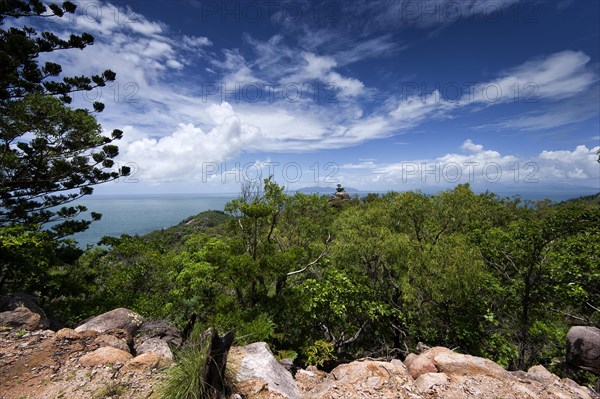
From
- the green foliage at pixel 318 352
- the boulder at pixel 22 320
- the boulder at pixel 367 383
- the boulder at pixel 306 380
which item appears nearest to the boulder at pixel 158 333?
the boulder at pixel 22 320

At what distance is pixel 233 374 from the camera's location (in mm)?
4473

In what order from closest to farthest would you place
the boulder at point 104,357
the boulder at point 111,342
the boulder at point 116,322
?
1. the boulder at point 104,357
2. the boulder at point 111,342
3. the boulder at point 116,322

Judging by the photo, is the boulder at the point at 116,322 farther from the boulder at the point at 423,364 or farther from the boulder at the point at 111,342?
the boulder at the point at 423,364

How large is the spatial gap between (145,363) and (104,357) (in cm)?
90

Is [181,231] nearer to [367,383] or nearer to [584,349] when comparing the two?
[367,383]

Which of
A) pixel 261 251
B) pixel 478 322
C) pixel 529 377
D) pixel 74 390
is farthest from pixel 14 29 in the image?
pixel 478 322

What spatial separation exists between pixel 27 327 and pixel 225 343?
5879mm

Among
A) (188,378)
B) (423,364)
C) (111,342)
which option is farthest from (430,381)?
(111,342)

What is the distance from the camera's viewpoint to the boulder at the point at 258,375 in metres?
4.44

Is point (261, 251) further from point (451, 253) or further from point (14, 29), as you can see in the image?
point (14, 29)

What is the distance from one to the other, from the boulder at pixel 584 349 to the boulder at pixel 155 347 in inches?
557

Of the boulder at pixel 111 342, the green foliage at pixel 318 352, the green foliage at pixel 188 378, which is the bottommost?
the green foliage at pixel 318 352

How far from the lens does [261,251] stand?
10773mm

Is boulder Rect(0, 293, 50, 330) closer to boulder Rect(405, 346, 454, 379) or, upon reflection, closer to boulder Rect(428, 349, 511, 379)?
boulder Rect(405, 346, 454, 379)
